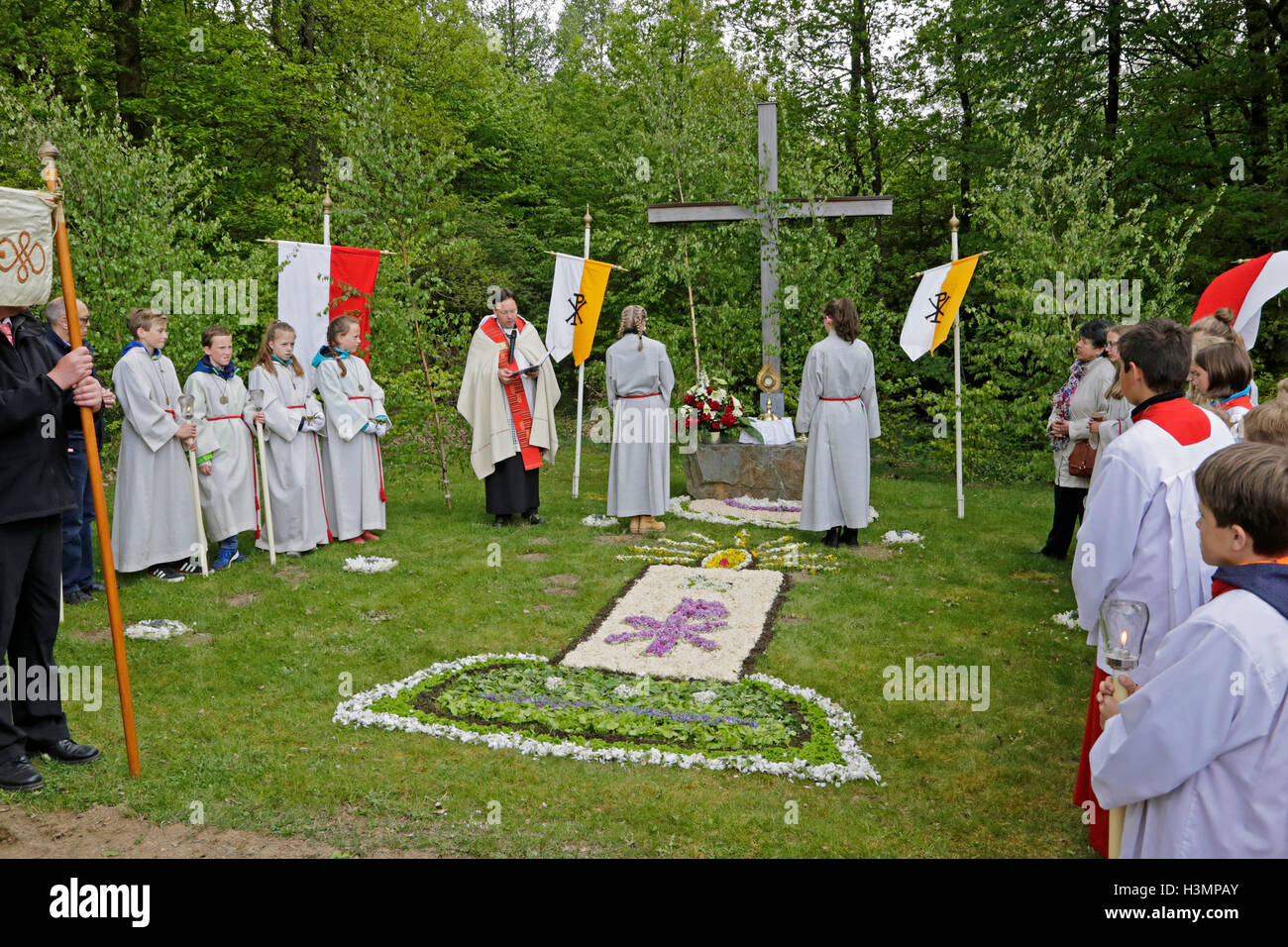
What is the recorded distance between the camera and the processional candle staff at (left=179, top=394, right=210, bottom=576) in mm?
8633

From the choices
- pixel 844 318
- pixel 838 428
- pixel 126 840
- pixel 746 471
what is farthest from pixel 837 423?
pixel 126 840

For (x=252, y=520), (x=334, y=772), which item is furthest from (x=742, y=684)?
(x=252, y=520)

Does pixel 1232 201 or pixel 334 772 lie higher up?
pixel 1232 201

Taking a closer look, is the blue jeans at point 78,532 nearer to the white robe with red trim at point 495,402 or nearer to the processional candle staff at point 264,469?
the processional candle staff at point 264,469

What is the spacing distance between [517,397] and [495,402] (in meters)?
0.30

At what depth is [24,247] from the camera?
4.66 meters

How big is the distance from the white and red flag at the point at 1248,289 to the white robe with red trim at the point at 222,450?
8359mm

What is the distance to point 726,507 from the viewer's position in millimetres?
12594

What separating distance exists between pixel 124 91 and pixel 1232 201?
20.9 meters

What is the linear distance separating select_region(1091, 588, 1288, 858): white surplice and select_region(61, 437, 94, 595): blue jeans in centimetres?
797

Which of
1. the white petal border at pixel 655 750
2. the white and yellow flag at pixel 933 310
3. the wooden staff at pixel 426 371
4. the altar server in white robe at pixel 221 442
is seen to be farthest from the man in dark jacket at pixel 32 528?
the white and yellow flag at pixel 933 310

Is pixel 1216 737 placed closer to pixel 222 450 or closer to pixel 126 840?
pixel 126 840

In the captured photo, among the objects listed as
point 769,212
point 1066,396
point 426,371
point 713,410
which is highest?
point 769,212
